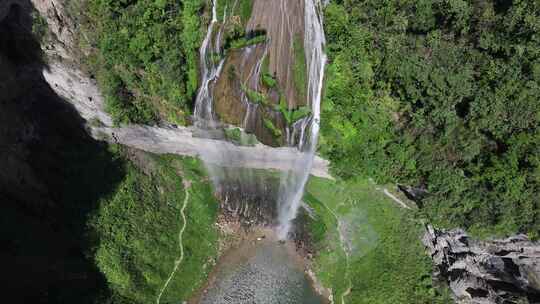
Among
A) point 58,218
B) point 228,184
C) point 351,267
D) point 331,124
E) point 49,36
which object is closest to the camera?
point 49,36

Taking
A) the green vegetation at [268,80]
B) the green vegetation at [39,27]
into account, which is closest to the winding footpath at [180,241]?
the green vegetation at [268,80]

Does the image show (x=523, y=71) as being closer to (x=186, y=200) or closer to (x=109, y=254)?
(x=186, y=200)

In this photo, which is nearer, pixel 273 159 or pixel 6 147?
pixel 6 147

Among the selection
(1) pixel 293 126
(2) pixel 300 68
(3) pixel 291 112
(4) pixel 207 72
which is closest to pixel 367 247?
(1) pixel 293 126

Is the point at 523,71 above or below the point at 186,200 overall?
above

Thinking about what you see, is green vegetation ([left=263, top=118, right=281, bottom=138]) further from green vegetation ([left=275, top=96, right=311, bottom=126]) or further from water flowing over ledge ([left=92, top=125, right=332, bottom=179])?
water flowing over ledge ([left=92, top=125, right=332, bottom=179])

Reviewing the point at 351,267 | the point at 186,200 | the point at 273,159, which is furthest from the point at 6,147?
the point at 351,267
